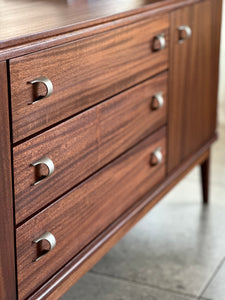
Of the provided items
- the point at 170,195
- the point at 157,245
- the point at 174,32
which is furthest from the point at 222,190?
the point at 174,32

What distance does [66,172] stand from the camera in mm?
1404

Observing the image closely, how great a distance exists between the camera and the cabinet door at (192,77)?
194cm

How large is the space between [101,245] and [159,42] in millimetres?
642

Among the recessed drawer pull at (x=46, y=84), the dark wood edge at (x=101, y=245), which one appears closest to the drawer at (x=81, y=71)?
the recessed drawer pull at (x=46, y=84)

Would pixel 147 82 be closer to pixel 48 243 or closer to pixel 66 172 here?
pixel 66 172

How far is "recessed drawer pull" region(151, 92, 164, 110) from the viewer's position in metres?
1.82

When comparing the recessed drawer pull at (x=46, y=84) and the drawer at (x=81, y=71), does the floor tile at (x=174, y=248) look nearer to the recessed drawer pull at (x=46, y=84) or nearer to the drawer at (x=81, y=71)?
the drawer at (x=81, y=71)

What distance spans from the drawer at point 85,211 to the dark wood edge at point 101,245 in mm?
19

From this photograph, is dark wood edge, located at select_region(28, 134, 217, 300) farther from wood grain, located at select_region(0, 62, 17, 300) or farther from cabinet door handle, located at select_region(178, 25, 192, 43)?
cabinet door handle, located at select_region(178, 25, 192, 43)

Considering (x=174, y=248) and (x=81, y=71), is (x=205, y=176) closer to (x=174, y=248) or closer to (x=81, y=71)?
(x=174, y=248)

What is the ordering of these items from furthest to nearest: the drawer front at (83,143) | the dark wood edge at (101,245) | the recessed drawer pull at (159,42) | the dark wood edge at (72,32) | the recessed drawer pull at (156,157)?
the recessed drawer pull at (156,157) < the recessed drawer pull at (159,42) < the dark wood edge at (101,245) < the drawer front at (83,143) < the dark wood edge at (72,32)

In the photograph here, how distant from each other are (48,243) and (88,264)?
243mm

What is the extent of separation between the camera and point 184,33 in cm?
194

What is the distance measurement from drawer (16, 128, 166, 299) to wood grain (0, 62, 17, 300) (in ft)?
0.10
